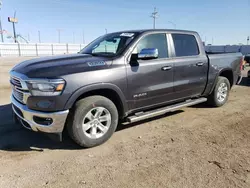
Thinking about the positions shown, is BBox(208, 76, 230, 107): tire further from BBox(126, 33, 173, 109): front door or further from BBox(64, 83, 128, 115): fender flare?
BBox(64, 83, 128, 115): fender flare

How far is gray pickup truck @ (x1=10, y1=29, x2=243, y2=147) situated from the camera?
11.1 feet

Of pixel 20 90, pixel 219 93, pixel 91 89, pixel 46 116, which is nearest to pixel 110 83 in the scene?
pixel 91 89

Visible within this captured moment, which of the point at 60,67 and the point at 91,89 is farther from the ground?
the point at 60,67

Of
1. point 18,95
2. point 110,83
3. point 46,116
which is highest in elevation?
point 110,83

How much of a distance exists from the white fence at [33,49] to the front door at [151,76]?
35.1 m

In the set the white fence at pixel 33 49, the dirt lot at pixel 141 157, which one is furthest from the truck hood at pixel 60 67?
the white fence at pixel 33 49

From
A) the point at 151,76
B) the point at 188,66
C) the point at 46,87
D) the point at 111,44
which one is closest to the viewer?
the point at 46,87

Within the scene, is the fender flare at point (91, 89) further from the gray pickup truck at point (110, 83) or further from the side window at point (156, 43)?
the side window at point (156, 43)

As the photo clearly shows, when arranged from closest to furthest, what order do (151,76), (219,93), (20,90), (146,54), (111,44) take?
(20,90), (146,54), (151,76), (111,44), (219,93)

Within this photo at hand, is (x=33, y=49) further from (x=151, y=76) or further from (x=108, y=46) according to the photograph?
(x=151, y=76)

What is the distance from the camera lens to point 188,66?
504cm

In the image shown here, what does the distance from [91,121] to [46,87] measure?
36.0 inches

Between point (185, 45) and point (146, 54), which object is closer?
point (146, 54)

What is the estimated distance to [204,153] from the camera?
3.61 metres
